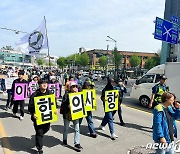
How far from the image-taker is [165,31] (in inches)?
741

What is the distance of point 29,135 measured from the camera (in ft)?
21.7

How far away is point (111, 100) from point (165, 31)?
13582mm

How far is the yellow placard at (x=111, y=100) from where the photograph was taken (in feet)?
22.4

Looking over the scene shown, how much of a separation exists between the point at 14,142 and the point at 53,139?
0.97 m

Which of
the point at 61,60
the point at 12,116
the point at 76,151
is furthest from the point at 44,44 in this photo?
the point at 61,60

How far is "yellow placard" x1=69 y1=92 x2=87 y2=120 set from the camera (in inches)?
220

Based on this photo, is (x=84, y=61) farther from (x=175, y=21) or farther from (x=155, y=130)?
(x=155, y=130)

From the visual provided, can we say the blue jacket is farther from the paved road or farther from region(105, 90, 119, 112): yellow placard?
region(105, 90, 119, 112): yellow placard

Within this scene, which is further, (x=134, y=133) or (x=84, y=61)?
(x=84, y=61)

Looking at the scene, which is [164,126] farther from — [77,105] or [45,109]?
[45,109]

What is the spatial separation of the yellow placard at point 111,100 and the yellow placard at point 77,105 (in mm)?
1145

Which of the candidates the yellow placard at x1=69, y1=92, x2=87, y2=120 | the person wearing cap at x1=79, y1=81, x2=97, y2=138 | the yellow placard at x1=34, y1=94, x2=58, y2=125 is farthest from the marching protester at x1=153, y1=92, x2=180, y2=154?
the person wearing cap at x1=79, y1=81, x2=97, y2=138

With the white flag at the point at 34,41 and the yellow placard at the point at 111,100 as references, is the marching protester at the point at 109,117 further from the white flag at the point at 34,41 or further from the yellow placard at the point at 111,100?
the white flag at the point at 34,41

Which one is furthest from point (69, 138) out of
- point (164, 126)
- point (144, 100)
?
point (144, 100)
